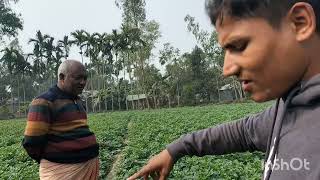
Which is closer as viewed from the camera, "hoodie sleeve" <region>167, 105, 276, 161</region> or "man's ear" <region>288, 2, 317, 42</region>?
"man's ear" <region>288, 2, 317, 42</region>

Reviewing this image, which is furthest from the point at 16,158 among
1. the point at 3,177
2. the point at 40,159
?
the point at 40,159

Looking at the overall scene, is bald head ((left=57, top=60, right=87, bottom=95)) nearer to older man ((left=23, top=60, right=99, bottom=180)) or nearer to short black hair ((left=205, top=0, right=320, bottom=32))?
older man ((left=23, top=60, right=99, bottom=180))

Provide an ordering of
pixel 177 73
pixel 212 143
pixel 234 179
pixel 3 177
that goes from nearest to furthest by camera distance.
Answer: pixel 212 143 → pixel 234 179 → pixel 3 177 → pixel 177 73

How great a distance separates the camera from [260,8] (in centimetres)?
93

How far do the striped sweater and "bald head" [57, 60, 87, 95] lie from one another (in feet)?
0.21

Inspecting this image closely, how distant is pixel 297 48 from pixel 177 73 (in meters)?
60.6

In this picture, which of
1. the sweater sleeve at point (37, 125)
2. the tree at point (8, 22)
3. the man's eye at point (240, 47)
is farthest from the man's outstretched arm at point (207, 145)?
the tree at point (8, 22)

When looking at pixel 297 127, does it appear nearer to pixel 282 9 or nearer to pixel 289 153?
pixel 289 153

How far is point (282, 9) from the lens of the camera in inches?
35.8

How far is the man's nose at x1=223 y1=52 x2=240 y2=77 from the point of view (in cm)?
97

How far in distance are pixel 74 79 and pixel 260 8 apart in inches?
126

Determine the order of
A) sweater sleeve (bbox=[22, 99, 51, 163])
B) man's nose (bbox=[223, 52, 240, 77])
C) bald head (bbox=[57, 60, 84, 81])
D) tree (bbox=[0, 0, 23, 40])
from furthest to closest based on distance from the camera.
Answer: tree (bbox=[0, 0, 23, 40]) → bald head (bbox=[57, 60, 84, 81]) → sweater sleeve (bbox=[22, 99, 51, 163]) → man's nose (bbox=[223, 52, 240, 77])

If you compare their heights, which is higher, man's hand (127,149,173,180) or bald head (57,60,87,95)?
bald head (57,60,87,95)

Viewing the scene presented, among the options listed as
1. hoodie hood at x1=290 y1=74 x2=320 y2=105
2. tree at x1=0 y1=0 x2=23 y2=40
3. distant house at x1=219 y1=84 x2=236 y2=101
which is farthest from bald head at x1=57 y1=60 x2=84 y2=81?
distant house at x1=219 y1=84 x2=236 y2=101
